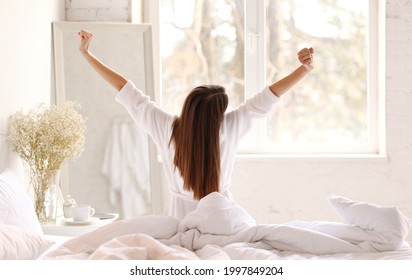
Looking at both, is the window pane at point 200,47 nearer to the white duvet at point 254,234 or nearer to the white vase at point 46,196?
the white vase at point 46,196

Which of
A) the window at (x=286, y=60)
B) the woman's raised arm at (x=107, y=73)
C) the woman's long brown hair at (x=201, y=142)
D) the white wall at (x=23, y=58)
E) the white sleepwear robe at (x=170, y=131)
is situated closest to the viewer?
the woman's long brown hair at (x=201, y=142)

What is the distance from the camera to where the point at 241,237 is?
2525 millimetres

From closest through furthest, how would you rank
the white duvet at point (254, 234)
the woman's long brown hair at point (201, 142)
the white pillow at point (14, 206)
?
the white duvet at point (254, 234)
the white pillow at point (14, 206)
the woman's long brown hair at point (201, 142)

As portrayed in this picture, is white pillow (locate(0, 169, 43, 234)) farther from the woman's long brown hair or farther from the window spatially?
the window

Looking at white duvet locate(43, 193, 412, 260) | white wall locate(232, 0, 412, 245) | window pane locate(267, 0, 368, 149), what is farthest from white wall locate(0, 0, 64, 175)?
window pane locate(267, 0, 368, 149)

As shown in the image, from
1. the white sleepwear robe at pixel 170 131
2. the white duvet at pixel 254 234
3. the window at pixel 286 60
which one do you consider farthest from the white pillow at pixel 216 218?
the window at pixel 286 60

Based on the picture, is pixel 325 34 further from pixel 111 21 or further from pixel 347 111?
pixel 111 21

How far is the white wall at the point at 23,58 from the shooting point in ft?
11.8

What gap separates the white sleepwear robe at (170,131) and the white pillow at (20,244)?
93cm

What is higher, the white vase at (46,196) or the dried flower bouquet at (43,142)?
the dried flower bouquet at (43,142)

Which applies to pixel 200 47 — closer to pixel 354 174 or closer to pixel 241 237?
pixel 354 174

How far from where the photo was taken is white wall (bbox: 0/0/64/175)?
3.60 meters

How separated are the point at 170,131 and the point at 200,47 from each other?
1946 mm
